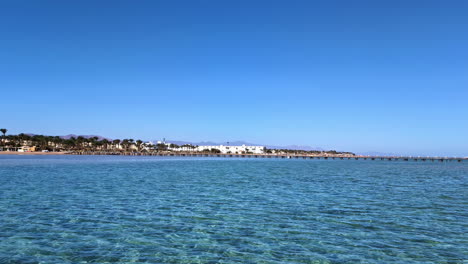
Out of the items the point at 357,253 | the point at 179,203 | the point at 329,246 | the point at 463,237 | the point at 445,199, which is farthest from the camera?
the point at 445,199

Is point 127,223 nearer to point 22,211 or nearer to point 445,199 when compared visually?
point 22,211

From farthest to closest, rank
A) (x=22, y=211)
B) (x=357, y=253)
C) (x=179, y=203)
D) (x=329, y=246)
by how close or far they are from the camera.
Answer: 1. (x=179, y=203)
2. (x=22, y=211)
3. (x=329, y=246)
4. (x=357, y=253)

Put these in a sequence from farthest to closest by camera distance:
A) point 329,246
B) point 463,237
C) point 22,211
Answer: point 22,211, point 463,237, point 329,246

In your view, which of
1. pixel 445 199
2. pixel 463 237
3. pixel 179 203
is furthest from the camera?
pixel 445 199

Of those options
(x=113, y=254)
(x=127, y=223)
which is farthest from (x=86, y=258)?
(x=127, y=223)

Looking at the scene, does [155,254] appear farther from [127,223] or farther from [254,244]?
[127,223]

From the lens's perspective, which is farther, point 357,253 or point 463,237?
point 463,237

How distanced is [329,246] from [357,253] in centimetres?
107

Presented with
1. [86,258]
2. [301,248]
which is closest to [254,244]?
[301,248]

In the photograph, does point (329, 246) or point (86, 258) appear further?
point (329, 246)

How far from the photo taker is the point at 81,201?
72.0ft

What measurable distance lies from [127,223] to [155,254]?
499 centimetres

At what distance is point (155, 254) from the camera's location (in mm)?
11219

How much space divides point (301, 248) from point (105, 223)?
28.7 feet
